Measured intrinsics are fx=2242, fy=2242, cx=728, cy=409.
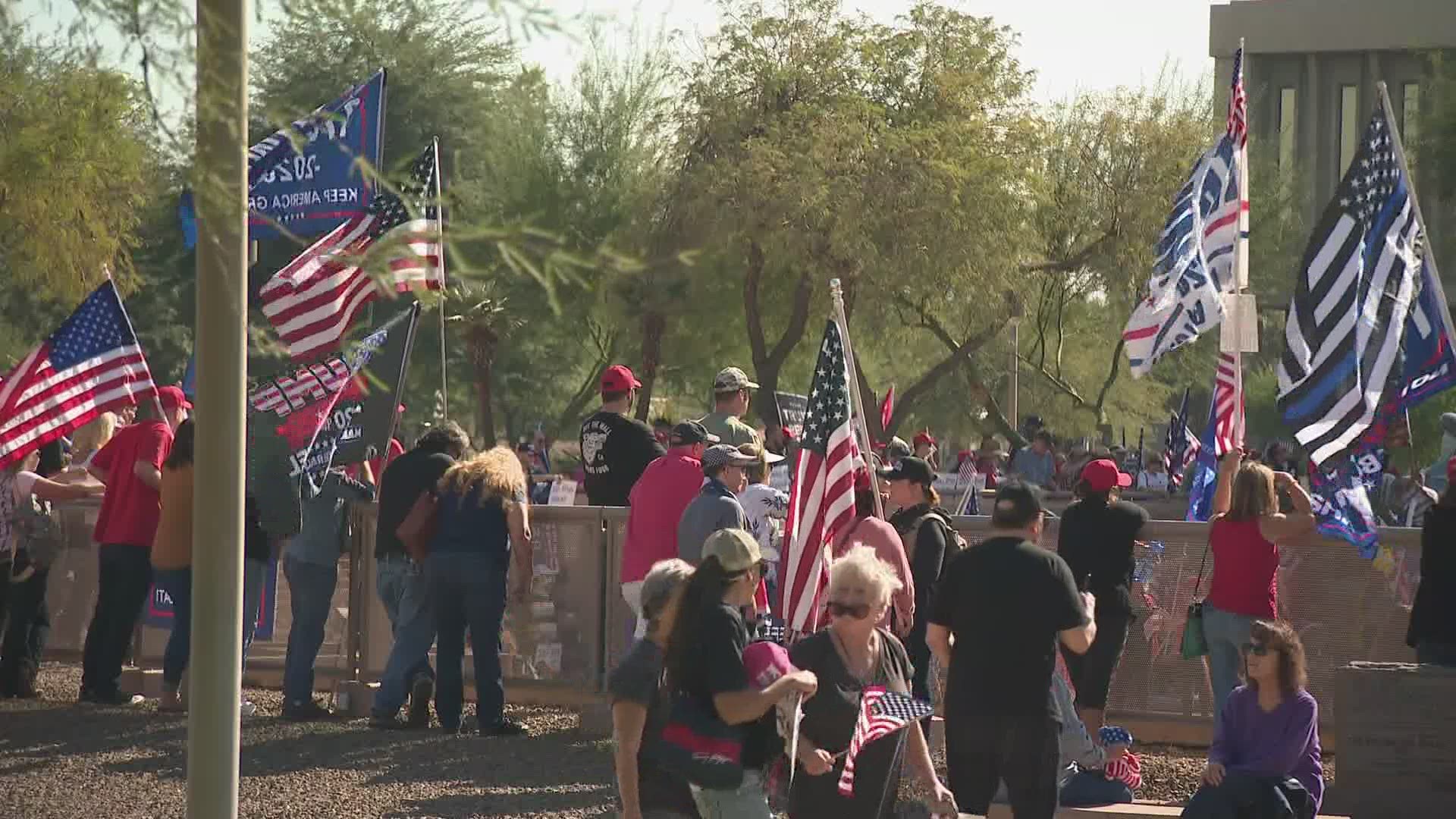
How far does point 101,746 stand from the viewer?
39.9ft

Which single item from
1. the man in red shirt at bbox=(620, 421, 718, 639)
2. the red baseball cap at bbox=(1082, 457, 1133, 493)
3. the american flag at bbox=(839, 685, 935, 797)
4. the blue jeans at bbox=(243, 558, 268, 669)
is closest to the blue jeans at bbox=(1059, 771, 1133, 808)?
the red baseball cap at bbox=(1082, 457, 1133, 493)

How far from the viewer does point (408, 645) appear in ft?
42.9

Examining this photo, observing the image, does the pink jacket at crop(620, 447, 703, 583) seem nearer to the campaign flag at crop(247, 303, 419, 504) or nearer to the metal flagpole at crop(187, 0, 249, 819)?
the campaign flag at crop(247, 303, 419, 504)

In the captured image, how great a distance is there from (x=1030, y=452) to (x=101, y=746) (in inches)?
763

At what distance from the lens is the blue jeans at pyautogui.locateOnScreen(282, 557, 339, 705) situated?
44.3ft

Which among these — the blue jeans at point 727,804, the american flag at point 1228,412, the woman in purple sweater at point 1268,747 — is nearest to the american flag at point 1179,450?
the american flag at point 1228,412

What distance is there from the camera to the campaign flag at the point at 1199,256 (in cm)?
1350

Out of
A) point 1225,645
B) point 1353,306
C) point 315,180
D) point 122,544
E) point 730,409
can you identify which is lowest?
point 1225,645

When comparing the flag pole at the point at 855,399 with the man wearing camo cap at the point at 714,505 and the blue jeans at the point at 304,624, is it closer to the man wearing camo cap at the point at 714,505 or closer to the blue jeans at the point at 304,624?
the man wearing camo cap at the point at 714,505

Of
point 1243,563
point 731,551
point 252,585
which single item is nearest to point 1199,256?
point 1243,563

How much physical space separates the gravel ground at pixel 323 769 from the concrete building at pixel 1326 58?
64.7 metres

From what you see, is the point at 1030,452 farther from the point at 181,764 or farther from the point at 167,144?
the point at 167,144

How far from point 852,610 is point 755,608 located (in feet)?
11.9

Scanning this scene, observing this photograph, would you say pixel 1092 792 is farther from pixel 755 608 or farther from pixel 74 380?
pixel 74 380
